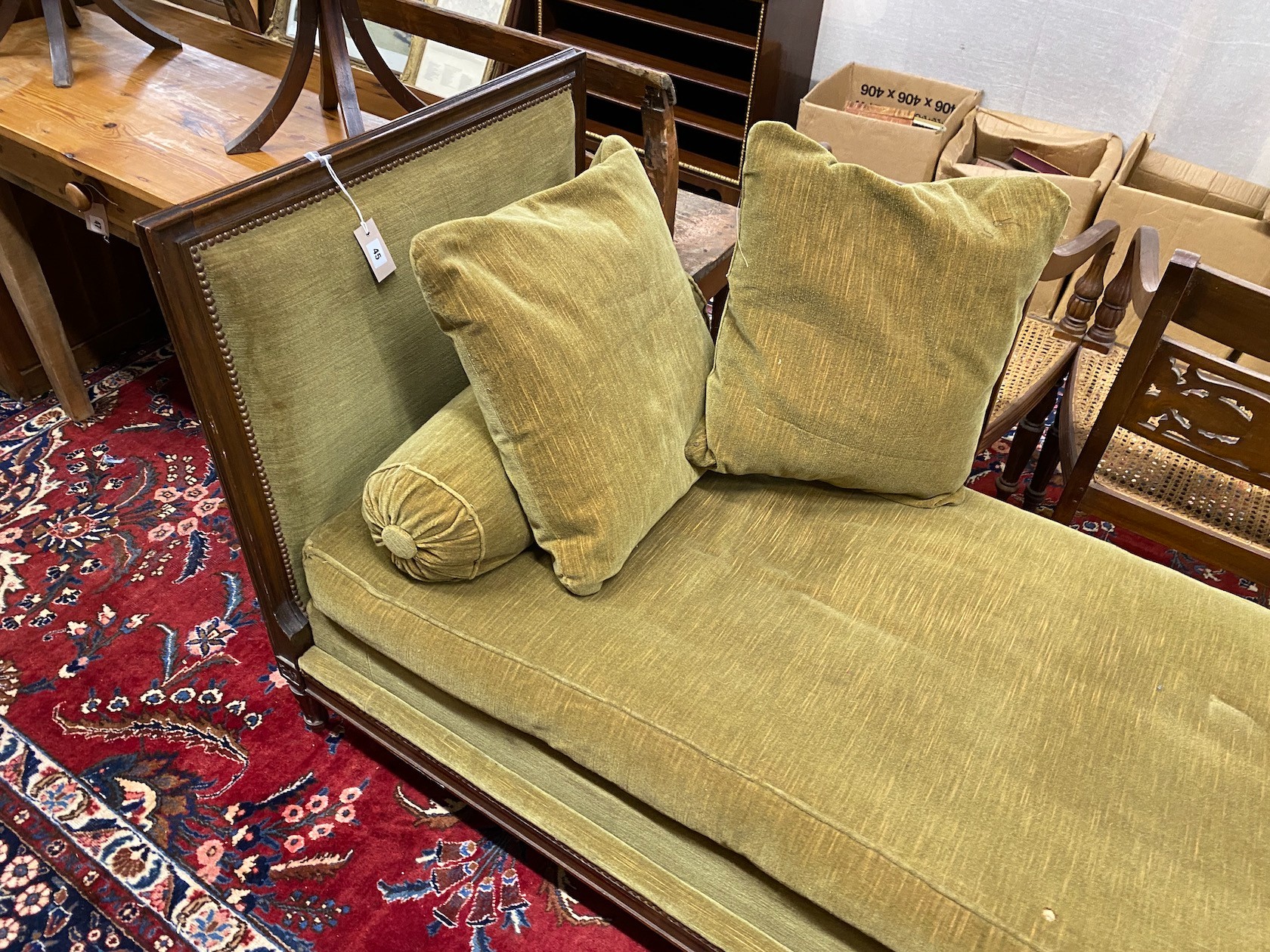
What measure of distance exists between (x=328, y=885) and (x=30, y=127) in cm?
147

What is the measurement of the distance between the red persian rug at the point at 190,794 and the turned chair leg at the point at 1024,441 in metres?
0.36

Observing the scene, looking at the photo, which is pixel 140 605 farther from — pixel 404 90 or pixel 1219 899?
pixel 1219 899

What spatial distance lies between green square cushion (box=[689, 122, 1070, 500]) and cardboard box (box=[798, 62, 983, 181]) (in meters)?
1.28

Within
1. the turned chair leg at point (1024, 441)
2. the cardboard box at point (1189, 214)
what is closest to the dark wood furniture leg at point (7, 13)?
the turned chair leg at point (1024, 441)

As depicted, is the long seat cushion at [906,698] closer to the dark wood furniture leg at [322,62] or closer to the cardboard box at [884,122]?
the dark wood furniture leg at [322,62]

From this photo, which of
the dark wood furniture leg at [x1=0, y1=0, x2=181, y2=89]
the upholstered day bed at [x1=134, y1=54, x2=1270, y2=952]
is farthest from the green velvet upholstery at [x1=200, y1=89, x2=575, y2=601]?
the dark wood furniture leg at [x1=0, y1=0, x2=181, y2=89]

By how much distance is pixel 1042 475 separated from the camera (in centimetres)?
191

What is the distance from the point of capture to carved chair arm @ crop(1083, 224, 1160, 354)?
1.49 meters

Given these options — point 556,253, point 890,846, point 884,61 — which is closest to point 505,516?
point 556,253

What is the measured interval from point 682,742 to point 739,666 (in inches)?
5.4

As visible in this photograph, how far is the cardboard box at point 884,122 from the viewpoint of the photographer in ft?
8.18

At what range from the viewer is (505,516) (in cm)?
120

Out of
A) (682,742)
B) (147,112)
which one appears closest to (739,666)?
(682,742)

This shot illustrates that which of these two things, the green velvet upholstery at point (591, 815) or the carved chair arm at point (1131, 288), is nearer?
the green velvet upholstery at point (591, 815)
